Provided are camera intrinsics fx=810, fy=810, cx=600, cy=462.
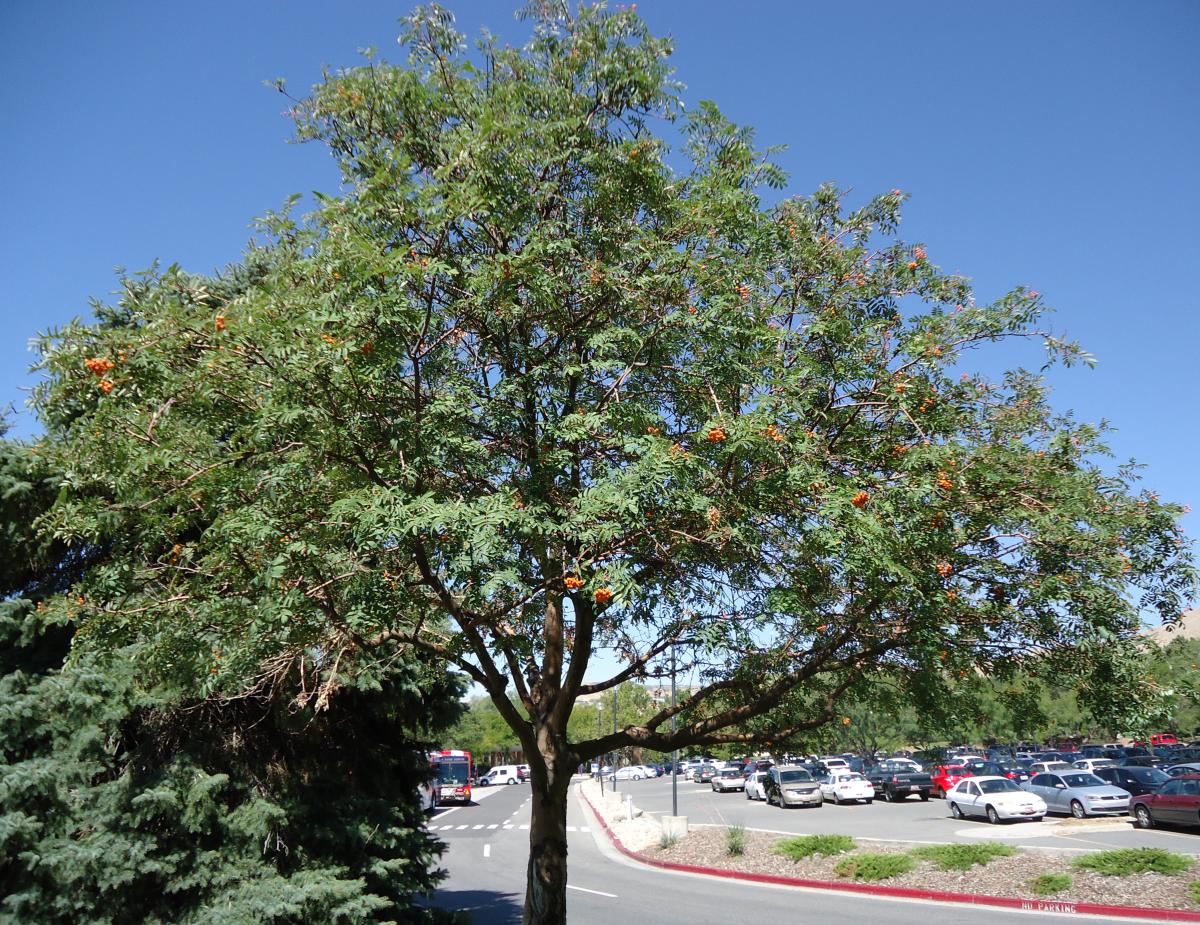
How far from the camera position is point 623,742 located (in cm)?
892

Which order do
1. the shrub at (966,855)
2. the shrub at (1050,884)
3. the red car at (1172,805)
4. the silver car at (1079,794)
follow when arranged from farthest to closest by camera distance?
the silver car at (1079,794) < the red car at (1172,805) < the shrub at (966,855) < the shrub at (1050,884)

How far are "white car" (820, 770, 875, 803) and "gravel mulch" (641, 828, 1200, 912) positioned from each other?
1325 cm

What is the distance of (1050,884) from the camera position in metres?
13.2

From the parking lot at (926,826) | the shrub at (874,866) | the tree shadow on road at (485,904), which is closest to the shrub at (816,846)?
the shrub at (874,866)

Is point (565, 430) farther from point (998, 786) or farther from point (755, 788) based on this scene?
point (755, 788)

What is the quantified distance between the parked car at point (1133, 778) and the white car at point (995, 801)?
2567mm

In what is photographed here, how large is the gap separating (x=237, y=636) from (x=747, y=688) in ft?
16.6

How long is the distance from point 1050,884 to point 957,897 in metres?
1.56

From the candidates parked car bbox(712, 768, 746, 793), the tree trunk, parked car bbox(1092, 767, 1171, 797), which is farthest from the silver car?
parked car bbox(712, 768, 746, 793)

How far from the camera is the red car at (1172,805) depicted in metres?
19.2

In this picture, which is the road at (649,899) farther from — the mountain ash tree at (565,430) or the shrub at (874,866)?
the mountain ash tree at (565,430)

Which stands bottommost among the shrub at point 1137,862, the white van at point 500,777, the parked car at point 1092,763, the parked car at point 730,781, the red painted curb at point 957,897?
the white van at point 500,777

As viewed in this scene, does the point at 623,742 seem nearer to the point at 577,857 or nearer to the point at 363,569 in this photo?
the point at 363,569

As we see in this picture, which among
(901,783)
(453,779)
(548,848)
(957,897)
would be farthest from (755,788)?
(548,848)
